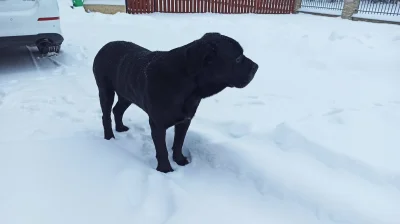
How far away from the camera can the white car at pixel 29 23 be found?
4836 millimetres

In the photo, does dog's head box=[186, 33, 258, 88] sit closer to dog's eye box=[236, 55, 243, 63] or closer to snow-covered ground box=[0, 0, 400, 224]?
dog's eye box=[236, 55, 243, 63]

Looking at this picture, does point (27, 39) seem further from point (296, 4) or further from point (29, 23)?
point (296, 4)

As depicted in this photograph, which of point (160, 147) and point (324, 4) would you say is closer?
point (160, 147)

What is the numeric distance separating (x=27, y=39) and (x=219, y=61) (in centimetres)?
433

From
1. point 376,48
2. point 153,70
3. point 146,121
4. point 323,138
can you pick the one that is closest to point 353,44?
point 376,48

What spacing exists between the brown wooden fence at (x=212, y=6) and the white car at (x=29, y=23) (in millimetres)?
6401

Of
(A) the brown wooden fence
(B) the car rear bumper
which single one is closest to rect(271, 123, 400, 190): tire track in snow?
(B) the car rear bumper

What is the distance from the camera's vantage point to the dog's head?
2.17 meters

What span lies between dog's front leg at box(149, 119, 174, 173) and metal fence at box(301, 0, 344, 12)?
1637cm

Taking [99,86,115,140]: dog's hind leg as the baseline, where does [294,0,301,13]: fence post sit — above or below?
above

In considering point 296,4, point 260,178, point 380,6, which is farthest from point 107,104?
point 380,6

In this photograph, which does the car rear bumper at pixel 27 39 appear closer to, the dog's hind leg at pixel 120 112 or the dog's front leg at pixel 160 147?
the dog's hind leg at pixel 120 112

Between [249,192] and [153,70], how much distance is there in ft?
4.07

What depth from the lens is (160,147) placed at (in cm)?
264
